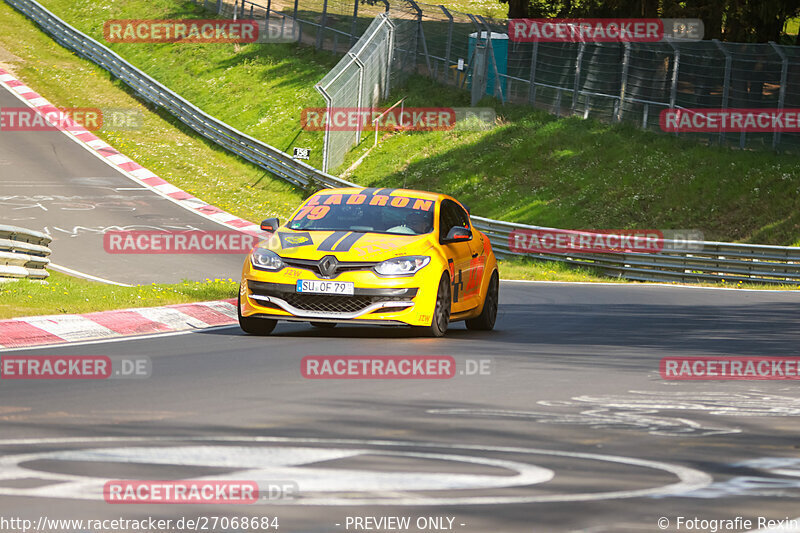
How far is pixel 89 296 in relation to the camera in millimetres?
14445

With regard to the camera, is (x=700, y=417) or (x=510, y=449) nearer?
(x=510, y=449)

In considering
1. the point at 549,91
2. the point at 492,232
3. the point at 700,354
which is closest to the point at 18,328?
the point at 700,354

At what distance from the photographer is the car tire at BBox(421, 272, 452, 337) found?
41.0 feet

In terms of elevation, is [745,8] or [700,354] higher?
[745,8]

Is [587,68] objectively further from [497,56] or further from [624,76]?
[497,56]

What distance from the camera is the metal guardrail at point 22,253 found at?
55.7ft

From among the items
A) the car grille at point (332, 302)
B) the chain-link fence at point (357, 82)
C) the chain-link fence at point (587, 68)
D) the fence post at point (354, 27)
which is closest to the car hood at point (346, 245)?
the car grille at point (332, 302)

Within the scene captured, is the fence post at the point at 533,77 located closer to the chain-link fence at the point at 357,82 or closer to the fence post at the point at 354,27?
the chain-link fence at the point at 357,82

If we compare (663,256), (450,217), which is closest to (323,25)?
(663,256)

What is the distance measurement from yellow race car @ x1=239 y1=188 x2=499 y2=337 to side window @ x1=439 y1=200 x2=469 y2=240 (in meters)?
0.06

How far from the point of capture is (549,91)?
39.2m

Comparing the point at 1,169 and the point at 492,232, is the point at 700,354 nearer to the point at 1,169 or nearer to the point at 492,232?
the point at 492,232

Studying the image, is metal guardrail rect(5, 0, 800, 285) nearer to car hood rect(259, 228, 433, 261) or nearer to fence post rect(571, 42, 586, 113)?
fence post rect(571, 42, 586, 113)

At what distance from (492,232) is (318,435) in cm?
2360
